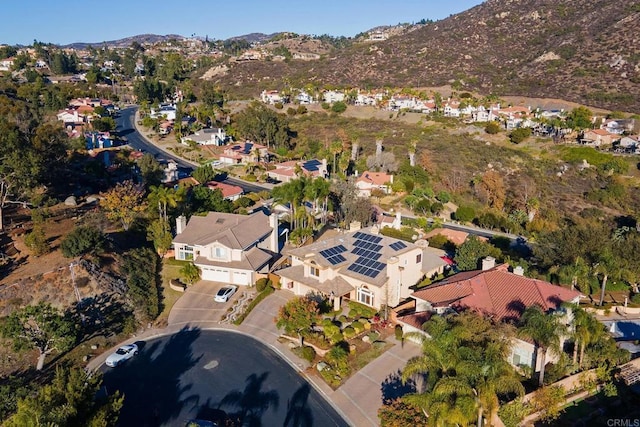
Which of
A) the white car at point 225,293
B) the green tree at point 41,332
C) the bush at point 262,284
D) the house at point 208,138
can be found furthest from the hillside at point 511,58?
the green tree at point 41,332

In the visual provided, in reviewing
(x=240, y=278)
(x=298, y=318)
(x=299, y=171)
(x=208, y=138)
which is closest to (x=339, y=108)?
(x=208, y=138)

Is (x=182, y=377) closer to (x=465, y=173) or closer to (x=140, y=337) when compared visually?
(x=140, y=337)

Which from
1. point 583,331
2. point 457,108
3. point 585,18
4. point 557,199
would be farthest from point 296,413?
point 585,18

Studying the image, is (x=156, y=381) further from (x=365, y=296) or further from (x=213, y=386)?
(x=365, y=296)

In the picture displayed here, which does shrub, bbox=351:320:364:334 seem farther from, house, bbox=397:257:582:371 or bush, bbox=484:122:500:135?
bush, bbox=484:122:500:135

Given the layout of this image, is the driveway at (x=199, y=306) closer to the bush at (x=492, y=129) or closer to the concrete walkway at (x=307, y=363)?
the concrete walkway at (x=307, y=363)
